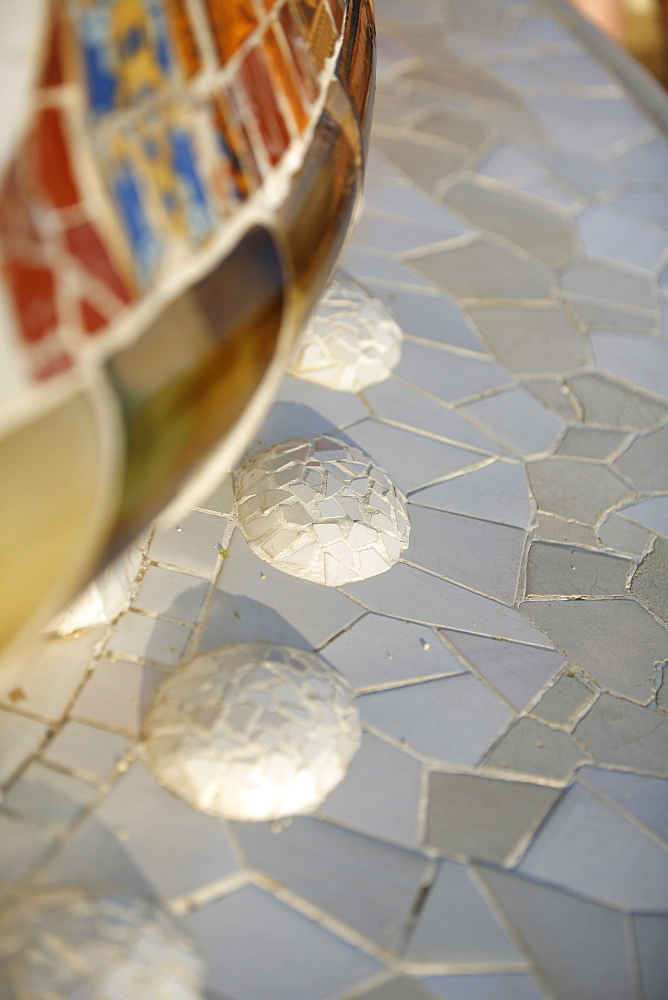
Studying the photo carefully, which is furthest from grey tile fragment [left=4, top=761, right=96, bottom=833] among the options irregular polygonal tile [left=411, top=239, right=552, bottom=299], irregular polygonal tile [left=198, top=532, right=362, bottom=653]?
irregular polygonal tile [left=411, top=239, right=552, bottom=299]

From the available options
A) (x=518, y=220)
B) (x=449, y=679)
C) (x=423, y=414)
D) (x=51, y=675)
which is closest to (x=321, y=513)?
(x=449, y=679)

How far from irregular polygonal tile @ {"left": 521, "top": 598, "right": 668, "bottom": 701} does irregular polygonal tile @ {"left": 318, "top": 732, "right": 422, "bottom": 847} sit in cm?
58

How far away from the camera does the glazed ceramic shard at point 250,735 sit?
6.25ft

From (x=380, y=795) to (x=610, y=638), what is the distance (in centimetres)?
81

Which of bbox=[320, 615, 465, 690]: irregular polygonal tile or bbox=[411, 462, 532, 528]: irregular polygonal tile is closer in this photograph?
bbox=[320, 615, 465, 690]: irregular polygonal tile

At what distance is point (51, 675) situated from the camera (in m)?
2.09

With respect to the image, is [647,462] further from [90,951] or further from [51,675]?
[90,951]

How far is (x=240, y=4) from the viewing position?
4.57ft

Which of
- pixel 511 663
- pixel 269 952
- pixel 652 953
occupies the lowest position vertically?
pixel 652 953

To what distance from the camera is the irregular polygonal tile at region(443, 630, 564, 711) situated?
2293mm

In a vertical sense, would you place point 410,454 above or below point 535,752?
above

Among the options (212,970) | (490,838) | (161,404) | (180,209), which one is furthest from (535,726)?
(180,209)

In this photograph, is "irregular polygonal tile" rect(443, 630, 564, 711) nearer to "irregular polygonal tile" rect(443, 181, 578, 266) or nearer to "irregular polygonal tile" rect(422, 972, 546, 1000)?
"irregular polygonal tile" rect(422, 972, 546, 1000)

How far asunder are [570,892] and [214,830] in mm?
732
